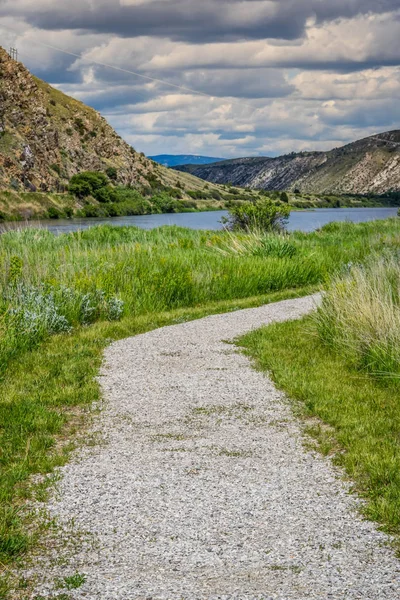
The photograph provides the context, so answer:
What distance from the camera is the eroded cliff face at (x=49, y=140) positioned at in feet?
241

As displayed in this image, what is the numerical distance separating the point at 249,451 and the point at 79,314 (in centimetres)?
707

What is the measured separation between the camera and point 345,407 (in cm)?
745

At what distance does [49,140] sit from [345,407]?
3236 inches

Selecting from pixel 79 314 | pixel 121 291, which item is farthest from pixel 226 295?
pixel 79 314

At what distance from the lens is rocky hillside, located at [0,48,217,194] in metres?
73.4

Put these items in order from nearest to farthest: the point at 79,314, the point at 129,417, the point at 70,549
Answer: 1. the point at 70,549
2. the point at 129,417
3. the point at 79,314

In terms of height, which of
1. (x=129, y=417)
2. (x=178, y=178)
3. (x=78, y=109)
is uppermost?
(x=78, y=109)

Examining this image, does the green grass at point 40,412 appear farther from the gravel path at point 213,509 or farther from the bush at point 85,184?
the bush at point 85,184

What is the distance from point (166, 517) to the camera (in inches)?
190

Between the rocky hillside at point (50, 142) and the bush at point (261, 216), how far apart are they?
41.1 m

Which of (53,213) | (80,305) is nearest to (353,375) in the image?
(80,305)

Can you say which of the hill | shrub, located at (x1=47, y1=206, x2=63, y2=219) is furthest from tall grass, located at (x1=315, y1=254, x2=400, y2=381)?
shrub, located at (x1=47, y1=206, x2=63, y2=219)

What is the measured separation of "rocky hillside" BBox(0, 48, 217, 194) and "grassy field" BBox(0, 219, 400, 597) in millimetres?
49515

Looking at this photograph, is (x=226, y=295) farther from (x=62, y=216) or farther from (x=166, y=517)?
(x=62, y=216)
